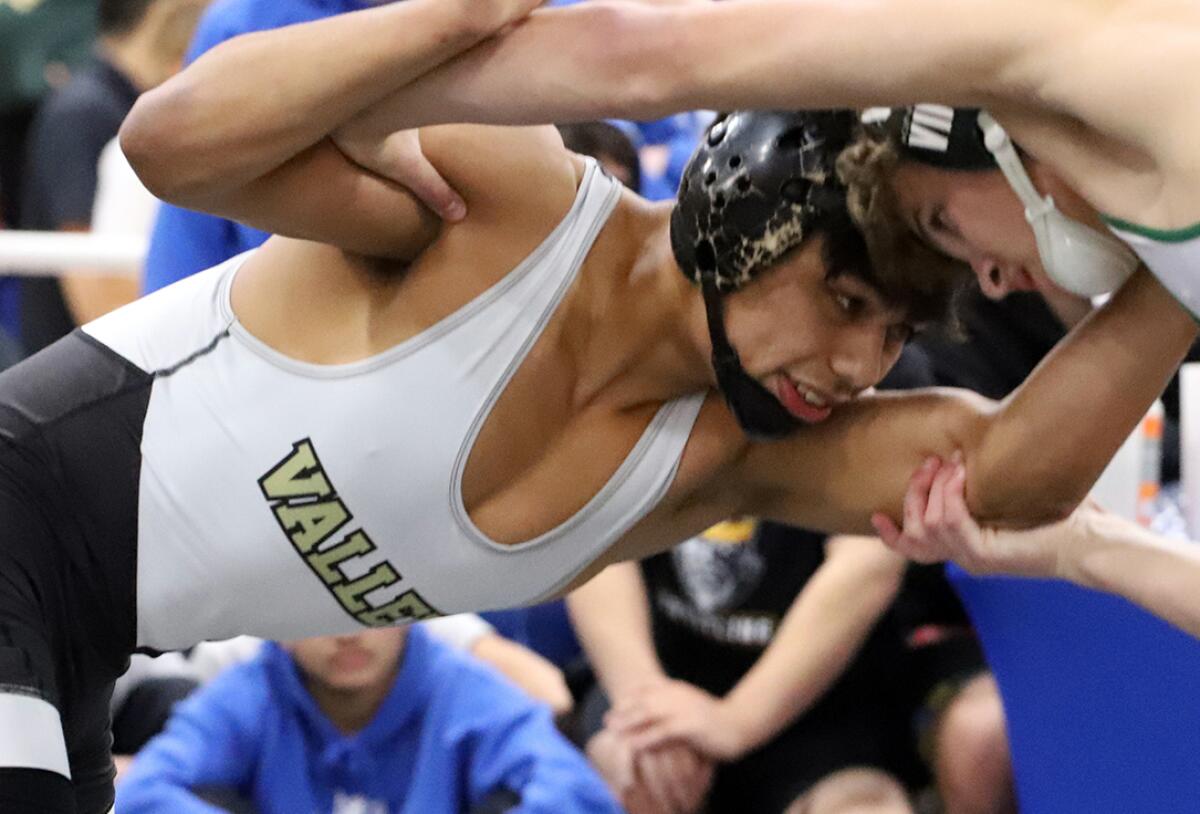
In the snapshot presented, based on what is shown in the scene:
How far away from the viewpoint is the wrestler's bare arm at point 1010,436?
173cm

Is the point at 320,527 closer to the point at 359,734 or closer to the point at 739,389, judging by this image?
the point at 739,389

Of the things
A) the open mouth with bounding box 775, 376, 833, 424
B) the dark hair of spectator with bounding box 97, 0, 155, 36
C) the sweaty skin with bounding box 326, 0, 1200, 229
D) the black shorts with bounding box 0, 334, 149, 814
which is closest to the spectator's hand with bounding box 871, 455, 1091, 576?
the open mouth with bounding box 775, 376, 833, 424

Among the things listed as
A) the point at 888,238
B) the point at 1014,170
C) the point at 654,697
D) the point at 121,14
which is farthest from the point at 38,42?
the point at 1014,170

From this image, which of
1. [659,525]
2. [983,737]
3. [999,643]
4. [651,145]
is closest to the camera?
[659,525]

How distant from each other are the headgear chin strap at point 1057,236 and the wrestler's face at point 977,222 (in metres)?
0.03

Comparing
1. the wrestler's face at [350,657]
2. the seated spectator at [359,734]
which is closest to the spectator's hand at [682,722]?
the seated spectator at [359,734]

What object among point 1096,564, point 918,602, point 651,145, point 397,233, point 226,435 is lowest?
point 918,602

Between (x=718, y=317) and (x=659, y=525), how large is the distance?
259 millimetres

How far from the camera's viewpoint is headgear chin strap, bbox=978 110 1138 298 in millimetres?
1608

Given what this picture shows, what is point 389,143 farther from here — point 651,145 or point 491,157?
point 651,145

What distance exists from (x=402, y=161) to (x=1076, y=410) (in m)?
0.66

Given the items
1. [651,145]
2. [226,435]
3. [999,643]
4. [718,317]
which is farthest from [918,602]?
[226,435]

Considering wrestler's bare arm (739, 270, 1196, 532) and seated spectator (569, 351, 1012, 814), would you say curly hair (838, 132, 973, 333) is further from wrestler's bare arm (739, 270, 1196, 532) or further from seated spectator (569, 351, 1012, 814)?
seated spectator (569, 351, 1012, 814)

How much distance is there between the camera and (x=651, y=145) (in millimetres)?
3584
